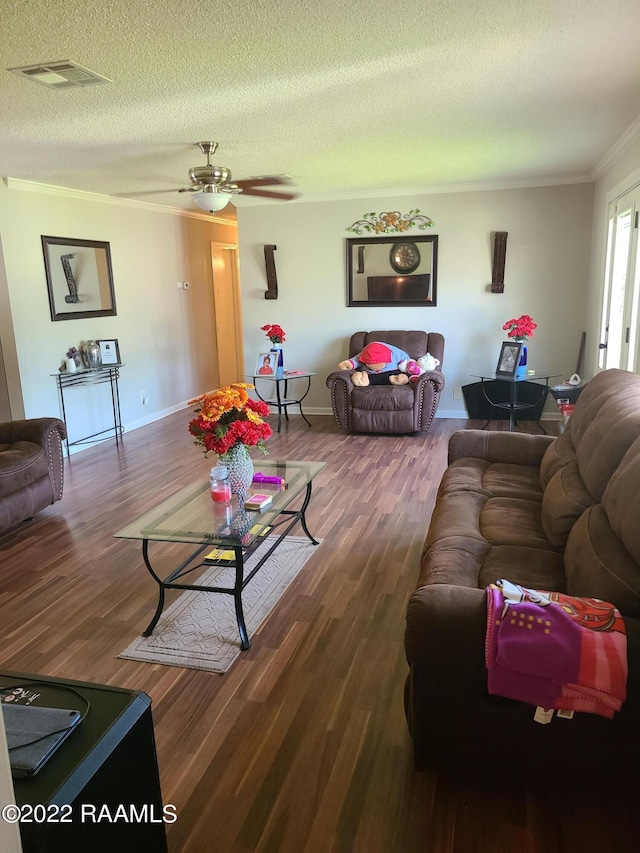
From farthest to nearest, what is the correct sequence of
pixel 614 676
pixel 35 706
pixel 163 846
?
pixel 614 676, pixel 163 846, pixel 35 706

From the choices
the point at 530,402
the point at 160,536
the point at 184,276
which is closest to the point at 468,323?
the point at 530,402

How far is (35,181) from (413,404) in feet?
13.2

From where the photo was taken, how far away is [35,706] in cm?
122

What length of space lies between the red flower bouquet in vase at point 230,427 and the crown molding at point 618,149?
3.16 meters

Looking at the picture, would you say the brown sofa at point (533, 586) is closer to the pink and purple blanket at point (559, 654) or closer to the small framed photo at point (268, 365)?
the pink and purple blanket at point (559, 654)

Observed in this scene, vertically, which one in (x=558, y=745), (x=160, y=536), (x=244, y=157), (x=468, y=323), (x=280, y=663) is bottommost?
(x=280, y=663)

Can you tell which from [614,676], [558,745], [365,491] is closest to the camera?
[614,676]

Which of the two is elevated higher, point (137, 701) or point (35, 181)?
point (35, 181)

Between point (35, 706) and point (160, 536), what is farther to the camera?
point (160, 536)

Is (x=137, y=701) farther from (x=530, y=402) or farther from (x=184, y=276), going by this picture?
(x=184, y=276)

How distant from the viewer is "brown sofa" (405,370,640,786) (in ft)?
5.27

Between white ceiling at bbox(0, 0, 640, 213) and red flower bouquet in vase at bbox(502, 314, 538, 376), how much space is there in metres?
1.50

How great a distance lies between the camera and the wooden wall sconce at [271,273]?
6.96 m

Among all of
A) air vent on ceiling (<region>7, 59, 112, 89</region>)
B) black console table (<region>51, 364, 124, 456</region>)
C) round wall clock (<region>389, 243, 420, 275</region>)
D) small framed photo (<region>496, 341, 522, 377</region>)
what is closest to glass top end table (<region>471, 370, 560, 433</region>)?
small framed photo (<region>496, 341, 522, 377</region>)
